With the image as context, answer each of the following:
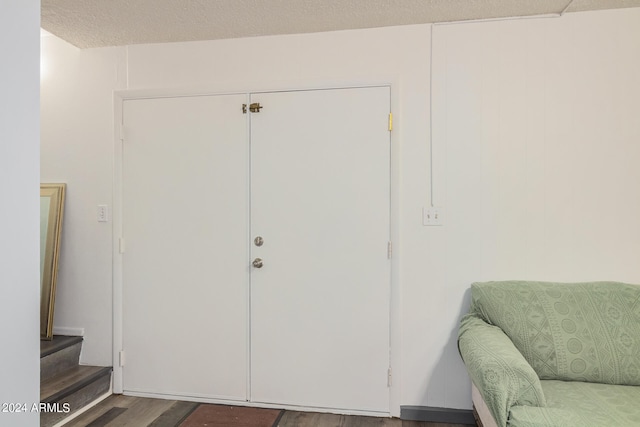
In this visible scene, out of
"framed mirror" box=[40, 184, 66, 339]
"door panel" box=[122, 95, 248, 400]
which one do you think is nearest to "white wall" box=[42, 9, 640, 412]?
"door panel" box=[122, 95, 248, 400]

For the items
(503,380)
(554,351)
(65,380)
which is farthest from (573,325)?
(65,380)

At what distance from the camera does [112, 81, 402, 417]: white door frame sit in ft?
7.89

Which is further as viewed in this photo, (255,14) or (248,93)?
(248,93)

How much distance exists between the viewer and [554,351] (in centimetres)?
198

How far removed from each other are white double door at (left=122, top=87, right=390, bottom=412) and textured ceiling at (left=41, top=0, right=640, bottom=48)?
1.32ft

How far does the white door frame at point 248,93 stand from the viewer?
240cm

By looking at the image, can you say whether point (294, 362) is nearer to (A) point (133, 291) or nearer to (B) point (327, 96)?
(A) point (133, 291)

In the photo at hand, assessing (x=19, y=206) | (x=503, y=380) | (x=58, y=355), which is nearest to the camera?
(x=19, y=206)

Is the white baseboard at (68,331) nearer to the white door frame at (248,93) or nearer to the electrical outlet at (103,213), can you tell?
the white door frame at (248,93)

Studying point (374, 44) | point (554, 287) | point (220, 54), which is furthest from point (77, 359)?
point (554, 287)

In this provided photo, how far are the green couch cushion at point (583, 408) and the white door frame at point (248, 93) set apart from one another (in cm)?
80

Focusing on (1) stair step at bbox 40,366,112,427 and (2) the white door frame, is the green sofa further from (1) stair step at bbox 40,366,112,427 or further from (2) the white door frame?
(1) stair step at bbox 40,366,112,427

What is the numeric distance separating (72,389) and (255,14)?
2425 millimetres

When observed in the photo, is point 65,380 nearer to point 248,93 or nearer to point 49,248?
point 49,248
